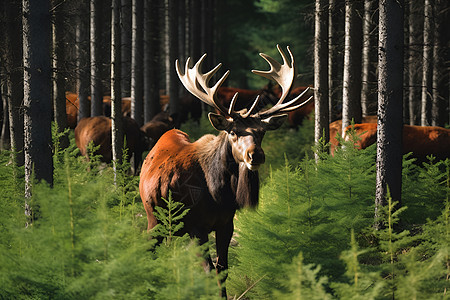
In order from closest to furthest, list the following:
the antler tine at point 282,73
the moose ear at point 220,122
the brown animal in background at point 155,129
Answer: the moose ear at point 220,122, the antler tine at point 282,73, the brown animal in background at point 155,129

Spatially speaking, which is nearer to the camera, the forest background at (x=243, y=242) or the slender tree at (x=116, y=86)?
the forest background at (x=243, y=242)

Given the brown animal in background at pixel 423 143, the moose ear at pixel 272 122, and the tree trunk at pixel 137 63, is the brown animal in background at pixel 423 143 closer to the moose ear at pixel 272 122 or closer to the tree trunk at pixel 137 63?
the moose ear at pixel 272 122

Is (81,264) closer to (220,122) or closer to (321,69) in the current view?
(220,122)

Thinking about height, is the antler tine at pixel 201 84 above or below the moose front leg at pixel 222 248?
above

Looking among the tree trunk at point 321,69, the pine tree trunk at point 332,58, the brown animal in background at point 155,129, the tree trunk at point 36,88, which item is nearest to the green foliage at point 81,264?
the tree trunk at point 36,88

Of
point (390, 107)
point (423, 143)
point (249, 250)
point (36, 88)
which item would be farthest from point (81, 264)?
point (423, 143)

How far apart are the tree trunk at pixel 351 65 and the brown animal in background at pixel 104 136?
5425 millimetres

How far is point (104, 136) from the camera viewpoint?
13.4 metres

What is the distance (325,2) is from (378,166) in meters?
5.40

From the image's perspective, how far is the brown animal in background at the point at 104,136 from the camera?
1339cm

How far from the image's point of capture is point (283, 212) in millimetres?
5965

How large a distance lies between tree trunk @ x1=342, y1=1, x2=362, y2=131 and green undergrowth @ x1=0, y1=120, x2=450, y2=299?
9.96 ft

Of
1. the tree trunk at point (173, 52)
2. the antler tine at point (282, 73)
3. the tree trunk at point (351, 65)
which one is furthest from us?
the tree trunk at point (173, 52)

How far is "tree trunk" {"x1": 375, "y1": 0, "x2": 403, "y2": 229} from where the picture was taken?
772 cm
